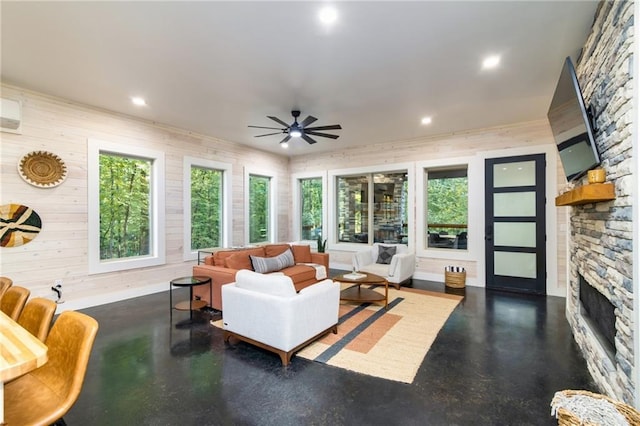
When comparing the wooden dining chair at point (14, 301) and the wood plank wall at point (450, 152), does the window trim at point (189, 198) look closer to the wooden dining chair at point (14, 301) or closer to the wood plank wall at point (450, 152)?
the wood plank wall at point (450, 152)

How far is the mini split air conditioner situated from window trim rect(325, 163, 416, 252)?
549 cm

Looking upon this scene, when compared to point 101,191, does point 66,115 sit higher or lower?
higher

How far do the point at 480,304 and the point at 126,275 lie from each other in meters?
5.62

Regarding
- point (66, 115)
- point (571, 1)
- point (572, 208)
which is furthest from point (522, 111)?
point (66, 115)

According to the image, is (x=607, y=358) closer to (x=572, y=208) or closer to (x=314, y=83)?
(x=572, y=208)

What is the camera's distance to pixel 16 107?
3.57 metres

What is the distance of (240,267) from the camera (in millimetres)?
4387

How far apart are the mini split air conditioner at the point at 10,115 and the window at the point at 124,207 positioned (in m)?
0.81

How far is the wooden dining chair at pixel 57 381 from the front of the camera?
120 cm

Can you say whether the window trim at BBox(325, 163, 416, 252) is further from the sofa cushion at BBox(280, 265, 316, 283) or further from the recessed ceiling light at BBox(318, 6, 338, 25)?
the recessed ceiling light at BBox(318, 6, 338, 25)

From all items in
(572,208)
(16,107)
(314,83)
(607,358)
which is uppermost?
(314,83)

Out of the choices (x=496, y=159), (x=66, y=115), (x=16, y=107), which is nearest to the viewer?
(x=16, y=107)

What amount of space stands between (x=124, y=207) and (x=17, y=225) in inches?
53.1

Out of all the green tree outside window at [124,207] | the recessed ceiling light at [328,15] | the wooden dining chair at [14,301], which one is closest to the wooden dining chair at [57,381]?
the wooden dining chair at [14,301]
